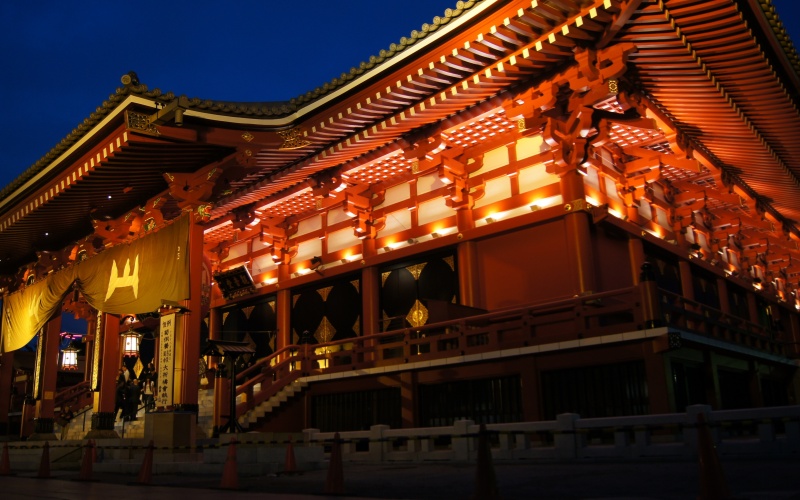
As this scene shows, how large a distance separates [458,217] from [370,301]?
3.55m

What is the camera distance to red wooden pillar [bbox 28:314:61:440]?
19.4 metres

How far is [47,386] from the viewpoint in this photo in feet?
64.7

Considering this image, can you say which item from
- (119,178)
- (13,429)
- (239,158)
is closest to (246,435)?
(239,158)

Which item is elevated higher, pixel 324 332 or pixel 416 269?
pixel 416 269

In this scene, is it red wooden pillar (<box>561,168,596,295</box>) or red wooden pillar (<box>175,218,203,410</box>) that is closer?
red wooden pillar (<box>175,218,203,410</box>)

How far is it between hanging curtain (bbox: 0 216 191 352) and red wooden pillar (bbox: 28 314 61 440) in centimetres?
54

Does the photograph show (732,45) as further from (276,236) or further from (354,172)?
(276,236)

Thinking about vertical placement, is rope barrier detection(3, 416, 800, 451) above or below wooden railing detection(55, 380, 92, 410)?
below

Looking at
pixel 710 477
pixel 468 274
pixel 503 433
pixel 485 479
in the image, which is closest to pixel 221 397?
pixel 468 274

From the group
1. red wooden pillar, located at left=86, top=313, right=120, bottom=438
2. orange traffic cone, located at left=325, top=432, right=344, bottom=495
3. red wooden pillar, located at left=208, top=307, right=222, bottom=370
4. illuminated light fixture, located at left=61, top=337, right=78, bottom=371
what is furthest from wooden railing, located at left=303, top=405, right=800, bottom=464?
illuminated light fixture, located at left=61, top=337, right=78, bottom=371

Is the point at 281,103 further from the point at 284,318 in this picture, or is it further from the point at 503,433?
the point at 503,433

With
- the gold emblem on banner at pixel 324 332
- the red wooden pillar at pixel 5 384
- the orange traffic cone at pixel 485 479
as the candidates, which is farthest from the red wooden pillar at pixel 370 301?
the orange traffic cone at pixel 485 479

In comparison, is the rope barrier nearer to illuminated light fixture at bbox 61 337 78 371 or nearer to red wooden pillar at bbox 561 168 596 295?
red wooden pillar at bbox 561 168 596 295

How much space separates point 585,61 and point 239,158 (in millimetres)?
7344
